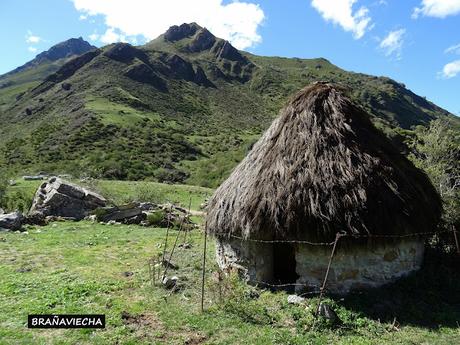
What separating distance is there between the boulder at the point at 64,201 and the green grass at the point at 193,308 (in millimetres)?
8829

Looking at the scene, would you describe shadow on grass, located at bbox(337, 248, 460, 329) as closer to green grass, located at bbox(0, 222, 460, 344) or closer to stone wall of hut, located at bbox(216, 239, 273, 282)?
green grass, located at bbox(0, 222, 460, 344)

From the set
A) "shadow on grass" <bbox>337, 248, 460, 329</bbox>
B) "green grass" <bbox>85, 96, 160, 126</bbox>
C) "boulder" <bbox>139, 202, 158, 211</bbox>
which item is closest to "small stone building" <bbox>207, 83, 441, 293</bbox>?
"shadow on grass" <bbox>337, 248, 460, 329</bbox>

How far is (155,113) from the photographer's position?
73.4 m

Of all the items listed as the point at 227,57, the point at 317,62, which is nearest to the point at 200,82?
the point at 227,57

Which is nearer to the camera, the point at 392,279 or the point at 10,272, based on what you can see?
the point at 392,279

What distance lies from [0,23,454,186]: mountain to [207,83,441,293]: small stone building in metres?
15.7

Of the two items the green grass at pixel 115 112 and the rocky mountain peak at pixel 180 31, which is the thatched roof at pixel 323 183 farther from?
the rocky mountain peak at pixel 180 31

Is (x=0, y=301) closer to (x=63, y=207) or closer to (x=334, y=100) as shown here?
(x=334, y=100)

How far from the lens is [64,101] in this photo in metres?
73.8

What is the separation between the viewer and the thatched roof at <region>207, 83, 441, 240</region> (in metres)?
9.81

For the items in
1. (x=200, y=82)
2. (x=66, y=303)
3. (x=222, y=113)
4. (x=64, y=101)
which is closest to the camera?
(x=66, y=303)

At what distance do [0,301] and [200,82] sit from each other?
3566 inches

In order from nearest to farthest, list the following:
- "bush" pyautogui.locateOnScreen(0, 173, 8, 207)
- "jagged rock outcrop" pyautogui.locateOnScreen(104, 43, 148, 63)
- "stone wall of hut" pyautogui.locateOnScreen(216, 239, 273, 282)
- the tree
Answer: "stone wall of hut" pyautogui.locateOnScreen(216, 239, 273, 282) < the tree < "bush" pyautogui.locateOnScreen(0, 173, 8, 207) < "jagged rock outcrop" pyautogui.locateOnScreen(104, 43, 148, 63)

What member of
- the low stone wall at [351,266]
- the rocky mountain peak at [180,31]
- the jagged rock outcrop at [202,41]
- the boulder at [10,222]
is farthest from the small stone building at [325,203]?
the rocky mountain peak at [180,31]
